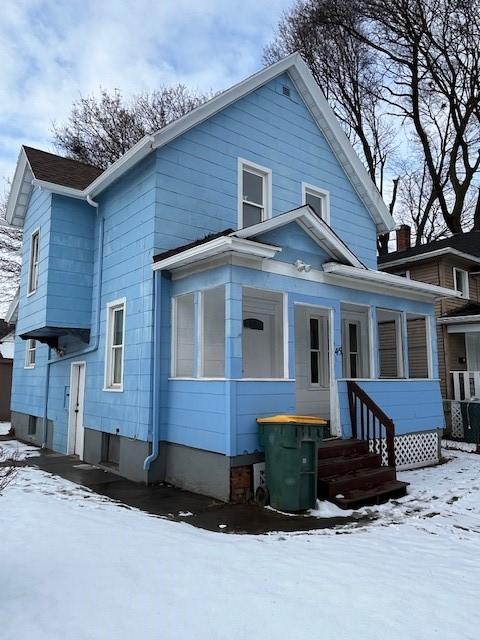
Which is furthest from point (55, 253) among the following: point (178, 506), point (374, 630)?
point (374, 630)

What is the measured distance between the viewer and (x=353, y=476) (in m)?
6.96

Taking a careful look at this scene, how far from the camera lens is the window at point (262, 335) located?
954cm

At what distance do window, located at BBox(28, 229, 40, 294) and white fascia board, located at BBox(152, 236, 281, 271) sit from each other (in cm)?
478

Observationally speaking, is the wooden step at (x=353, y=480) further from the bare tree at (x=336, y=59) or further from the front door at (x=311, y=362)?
the bare tree at (x=336, y=59)

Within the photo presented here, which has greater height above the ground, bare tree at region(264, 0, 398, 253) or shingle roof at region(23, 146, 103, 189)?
bare tree at region(264, 0, 398, 253)

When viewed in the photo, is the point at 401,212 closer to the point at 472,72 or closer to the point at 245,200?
the point at 472,72

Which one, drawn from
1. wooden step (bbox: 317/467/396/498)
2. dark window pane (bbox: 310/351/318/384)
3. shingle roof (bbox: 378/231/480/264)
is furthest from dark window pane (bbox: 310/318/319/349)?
shingle roof (bbox: 378/231/480/264)

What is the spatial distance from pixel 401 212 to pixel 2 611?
101ft

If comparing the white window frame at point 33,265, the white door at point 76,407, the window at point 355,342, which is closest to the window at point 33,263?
the white window frame at point 33,265

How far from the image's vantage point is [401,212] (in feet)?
98.9

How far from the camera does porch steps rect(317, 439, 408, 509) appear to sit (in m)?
6.52

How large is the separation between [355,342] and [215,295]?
4618 millimetres

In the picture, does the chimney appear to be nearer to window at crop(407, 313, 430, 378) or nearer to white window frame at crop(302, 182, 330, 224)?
window at crop(407, 313, 430, 378)

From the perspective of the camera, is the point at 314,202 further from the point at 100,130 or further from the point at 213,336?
the point at 100,130
